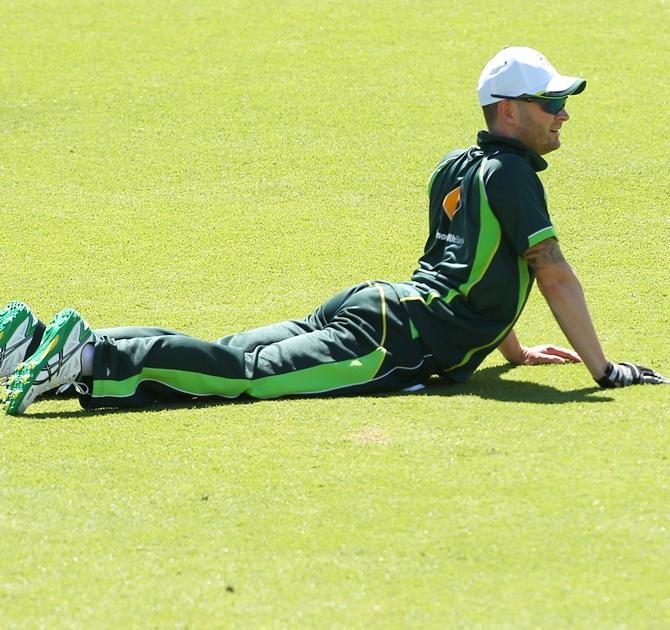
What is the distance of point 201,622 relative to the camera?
11.6 ft

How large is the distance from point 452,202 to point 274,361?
102 centimetres

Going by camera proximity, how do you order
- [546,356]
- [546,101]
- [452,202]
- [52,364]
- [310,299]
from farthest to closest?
[310,299]
[546,356]
[452,202]
[546,101]
[52,364]

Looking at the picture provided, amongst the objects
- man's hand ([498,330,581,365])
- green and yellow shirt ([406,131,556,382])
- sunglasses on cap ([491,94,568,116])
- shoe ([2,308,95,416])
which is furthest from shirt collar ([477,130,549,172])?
shoe ([2,308,95,416])

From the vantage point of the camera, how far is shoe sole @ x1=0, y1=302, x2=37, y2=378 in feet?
18.1

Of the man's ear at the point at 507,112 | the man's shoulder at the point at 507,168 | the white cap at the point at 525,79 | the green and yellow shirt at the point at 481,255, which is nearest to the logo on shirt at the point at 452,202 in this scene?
the green and yellow shirt at the point at 481,255

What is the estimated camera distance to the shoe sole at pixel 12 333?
553 cm

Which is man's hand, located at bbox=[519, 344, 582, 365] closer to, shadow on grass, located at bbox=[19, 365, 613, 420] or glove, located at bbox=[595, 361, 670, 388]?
shadow on grass, located at bbox=[19, 365, 613, 420]

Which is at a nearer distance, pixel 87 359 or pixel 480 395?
pixel 87 359

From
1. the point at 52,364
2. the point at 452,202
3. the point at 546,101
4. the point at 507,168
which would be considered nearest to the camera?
the point at 52,364

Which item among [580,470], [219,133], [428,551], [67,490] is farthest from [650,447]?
[219,133]

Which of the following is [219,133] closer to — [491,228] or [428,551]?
[491,228]

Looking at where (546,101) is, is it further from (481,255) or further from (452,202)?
(481,255)

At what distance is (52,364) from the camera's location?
17.3 ft

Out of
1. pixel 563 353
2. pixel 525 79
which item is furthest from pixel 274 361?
pixel 525 79
